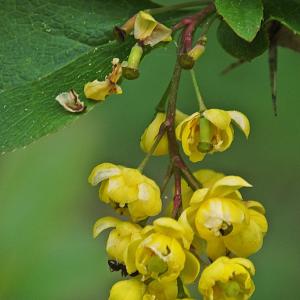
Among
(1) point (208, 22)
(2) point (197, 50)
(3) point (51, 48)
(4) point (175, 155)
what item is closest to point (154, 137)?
(4) point (175, 155)

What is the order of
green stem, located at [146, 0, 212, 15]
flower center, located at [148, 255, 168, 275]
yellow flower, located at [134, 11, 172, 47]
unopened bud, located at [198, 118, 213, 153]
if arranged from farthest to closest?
green stem, located at [146, 0, 212, 15], yellow flower, located at [134, 11, 172, 47], unopened bud, located at [198, 118, 213, 153], flower center, located at [148, 255, 168, 275]

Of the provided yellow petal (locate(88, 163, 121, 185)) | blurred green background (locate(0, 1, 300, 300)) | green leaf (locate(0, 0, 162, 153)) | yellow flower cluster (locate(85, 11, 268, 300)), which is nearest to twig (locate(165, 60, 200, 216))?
yellow flower cluster (locate(85, 11, 268, 300))

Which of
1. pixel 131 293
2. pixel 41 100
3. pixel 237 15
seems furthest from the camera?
pixel 41 100

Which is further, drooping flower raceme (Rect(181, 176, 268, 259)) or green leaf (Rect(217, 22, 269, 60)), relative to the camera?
green leaf (Rect(217, 22, 269, 60))

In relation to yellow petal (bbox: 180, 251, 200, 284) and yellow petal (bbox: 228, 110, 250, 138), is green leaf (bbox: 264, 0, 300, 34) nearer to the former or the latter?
yellow petal (bbox: 228, 110, 250, 138)

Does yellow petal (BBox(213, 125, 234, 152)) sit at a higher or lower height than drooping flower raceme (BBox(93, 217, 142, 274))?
higher

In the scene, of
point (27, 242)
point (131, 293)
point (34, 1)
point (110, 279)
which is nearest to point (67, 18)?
point (34, 1)

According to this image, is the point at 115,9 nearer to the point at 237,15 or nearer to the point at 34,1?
the point at 34,1
